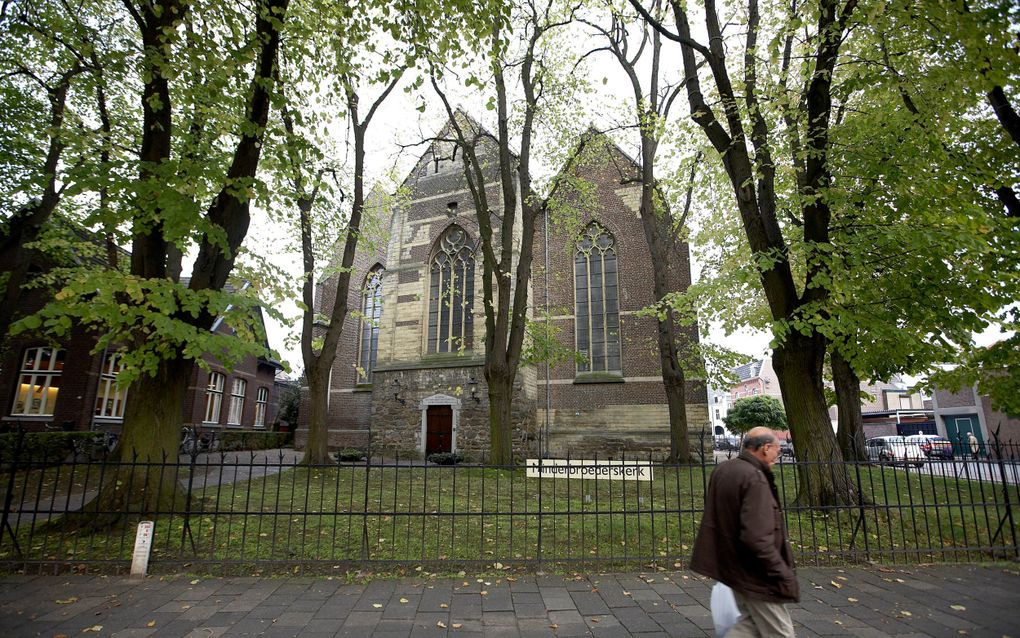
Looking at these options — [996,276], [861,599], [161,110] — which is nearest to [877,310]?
[996,276]

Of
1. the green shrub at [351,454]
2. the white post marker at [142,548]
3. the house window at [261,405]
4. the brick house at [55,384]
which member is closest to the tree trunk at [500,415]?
the green shrub at [351,454]

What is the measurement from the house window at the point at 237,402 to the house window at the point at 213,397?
1.29 m

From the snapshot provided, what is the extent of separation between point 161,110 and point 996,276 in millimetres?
11318

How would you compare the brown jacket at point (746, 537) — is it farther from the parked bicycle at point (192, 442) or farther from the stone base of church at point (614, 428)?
the stone base of church at point (614, 428)

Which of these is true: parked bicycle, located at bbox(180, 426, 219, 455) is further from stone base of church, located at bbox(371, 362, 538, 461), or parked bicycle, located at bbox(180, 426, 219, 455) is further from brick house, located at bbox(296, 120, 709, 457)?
stone base of church, located at bbox(371, 362, 538, 461)

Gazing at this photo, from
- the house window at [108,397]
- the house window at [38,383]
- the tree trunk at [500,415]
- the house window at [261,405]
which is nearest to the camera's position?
the tree trunk at [500,415]

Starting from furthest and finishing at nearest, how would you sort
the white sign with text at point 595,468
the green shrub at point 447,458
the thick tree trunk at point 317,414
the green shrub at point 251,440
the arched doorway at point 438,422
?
the green shrub at point 251,440
the arched doorway at point 438,422
the green shrub at point 447,458
the thick tree trunk at point 317,414
the white sign with text at point 595,468

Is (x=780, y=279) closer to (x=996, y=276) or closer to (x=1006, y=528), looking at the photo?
(x=996, y=276)

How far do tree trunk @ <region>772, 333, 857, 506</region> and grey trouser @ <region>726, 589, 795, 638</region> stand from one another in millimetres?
4623

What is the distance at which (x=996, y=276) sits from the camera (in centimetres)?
645

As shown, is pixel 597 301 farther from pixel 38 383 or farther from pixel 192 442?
pixel 38 383

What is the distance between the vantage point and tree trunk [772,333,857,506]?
6.98 meters

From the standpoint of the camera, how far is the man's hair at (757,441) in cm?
305

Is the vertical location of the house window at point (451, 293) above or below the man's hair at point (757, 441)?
above
